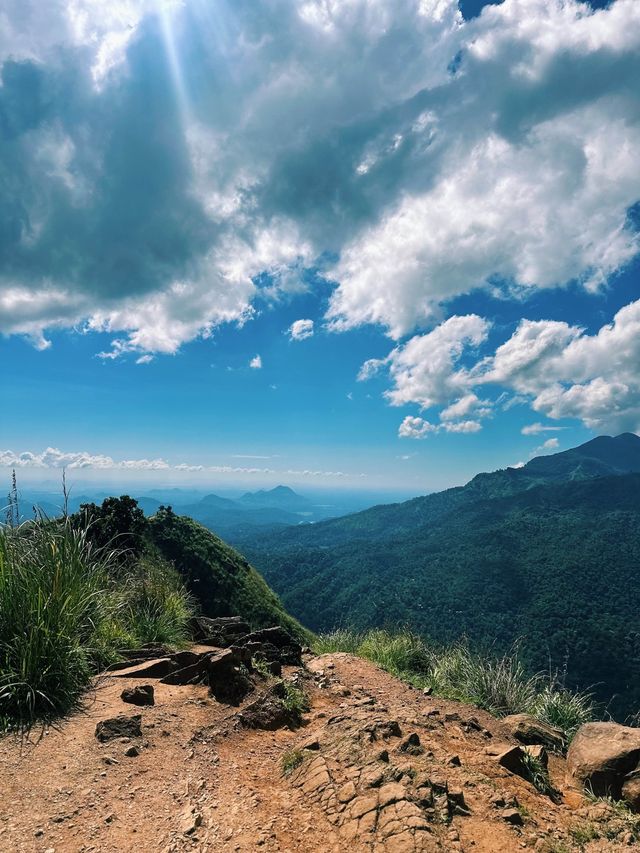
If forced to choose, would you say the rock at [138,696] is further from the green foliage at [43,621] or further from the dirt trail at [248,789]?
the green foliage at [43,621]

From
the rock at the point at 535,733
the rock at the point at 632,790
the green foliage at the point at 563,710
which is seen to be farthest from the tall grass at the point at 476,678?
the rock at the point at 632,790

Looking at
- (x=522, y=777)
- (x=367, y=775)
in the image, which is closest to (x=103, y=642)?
(x=367, y=775)

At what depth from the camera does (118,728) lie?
14.2 feet

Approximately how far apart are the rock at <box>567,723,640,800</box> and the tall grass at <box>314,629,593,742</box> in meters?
1.83

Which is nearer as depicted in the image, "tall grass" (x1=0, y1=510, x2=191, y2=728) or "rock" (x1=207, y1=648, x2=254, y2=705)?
"tall grass" (x1=0, y1=510, x2=191, y2=728)

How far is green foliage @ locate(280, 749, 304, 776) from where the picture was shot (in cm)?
425

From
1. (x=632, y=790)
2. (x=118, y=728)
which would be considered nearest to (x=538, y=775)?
(x=632, y=790)

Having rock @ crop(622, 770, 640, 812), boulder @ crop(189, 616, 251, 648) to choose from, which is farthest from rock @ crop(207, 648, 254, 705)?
rock @ crop(622, 770, 640, 812)

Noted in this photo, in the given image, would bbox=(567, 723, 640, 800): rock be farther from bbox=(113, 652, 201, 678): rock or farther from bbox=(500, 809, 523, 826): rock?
bbox=(113, 652, 201, 678): rock

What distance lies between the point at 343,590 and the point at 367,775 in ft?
379

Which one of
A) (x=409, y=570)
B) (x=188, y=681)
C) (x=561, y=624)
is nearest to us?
(x=188, y=681)

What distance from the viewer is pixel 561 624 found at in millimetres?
80938

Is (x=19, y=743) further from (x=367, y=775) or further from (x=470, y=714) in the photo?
(x=470, y=714)

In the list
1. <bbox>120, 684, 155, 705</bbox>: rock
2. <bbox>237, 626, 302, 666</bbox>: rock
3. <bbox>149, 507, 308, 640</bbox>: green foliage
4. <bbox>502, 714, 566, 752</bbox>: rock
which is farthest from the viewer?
<bbox>149, 507, 308, 640</bbox>: green foliage
